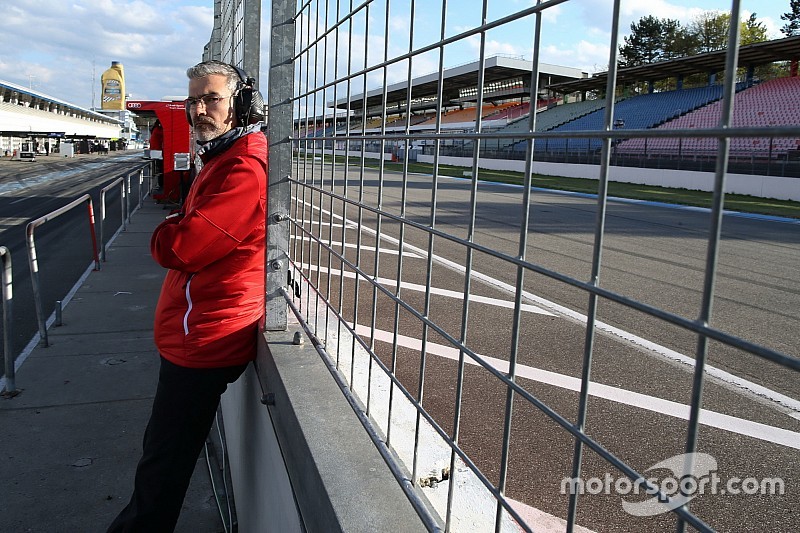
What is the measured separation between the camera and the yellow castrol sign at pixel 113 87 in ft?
477

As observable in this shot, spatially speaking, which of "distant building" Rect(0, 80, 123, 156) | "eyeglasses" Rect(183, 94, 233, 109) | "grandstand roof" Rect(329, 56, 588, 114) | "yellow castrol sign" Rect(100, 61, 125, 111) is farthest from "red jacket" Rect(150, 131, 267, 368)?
"yellow castrol sign" Rect(100, 61, 125, 111)

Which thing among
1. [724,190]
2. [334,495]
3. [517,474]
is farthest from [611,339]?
[724,190]

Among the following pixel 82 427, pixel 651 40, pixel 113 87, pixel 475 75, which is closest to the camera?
pixel 651 40

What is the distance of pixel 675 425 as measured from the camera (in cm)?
318

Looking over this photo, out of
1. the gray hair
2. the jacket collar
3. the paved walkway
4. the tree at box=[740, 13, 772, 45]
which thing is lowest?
the paved walkway

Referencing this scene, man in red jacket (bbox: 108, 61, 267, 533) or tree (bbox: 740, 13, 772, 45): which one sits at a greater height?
tree (bbox: 740, 13, 772, 45)

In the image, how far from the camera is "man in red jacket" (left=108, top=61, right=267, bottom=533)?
2416 millimetres

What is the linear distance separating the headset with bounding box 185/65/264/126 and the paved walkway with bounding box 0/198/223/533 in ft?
6.88

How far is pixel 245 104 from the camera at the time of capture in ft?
8.68

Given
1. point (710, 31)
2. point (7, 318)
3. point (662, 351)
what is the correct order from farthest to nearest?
1. point (7, 318)
2. point (662, 351)
3. point (710, 31)

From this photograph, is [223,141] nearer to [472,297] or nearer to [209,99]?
[209,99]

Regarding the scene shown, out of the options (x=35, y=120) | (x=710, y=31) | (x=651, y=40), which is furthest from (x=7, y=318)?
(x=35, y=120)

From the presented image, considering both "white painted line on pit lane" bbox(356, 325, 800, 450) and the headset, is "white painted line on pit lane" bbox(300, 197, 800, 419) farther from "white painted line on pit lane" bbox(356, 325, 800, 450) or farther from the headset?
the headset

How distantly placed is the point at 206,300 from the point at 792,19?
2143mm
